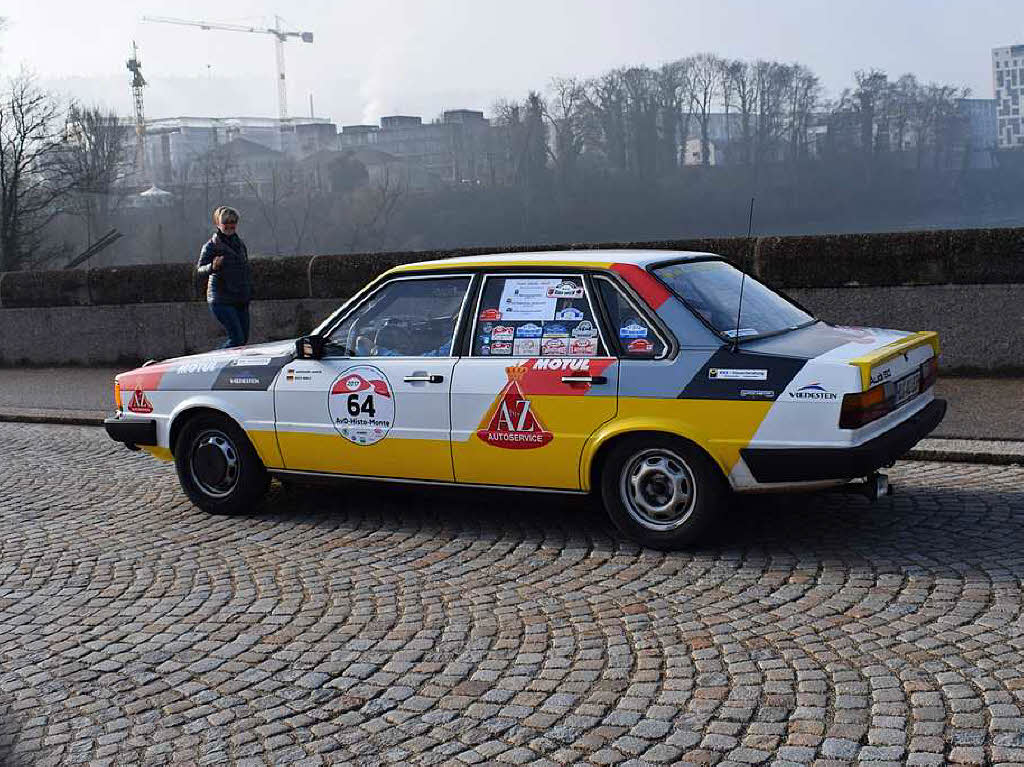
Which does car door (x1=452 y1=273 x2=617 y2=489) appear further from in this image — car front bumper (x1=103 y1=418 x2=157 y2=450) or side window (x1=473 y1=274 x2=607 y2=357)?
car front bumper (x1=103 y1=418 x2=157 y2=450)

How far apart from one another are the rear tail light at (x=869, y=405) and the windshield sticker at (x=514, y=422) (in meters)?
1.47

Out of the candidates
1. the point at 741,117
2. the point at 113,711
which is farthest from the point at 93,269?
the point at 741,117

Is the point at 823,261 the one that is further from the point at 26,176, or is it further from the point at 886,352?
the point at 26,176

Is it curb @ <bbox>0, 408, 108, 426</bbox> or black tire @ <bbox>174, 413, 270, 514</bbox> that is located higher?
black tire @ <bbox>174, 413, 270, 514</bbox>

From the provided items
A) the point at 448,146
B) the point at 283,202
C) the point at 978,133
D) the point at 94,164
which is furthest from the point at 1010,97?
the point at 94,164

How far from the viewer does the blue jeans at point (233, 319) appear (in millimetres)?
12234

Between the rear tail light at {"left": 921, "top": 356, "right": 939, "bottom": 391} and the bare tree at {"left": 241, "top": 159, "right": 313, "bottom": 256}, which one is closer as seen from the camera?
the rear tail light at {"left": 921, "top": 356, "right": 939, "bottom": 391}

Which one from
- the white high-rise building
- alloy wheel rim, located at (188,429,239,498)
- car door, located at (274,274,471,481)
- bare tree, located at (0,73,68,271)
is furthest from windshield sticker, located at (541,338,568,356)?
the white high-rise building

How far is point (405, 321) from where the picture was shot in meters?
6.99

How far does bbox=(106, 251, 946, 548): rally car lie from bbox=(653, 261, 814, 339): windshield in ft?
0.06

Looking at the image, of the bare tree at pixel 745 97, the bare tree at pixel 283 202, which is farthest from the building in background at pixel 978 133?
the bare tree at pixel 283 202

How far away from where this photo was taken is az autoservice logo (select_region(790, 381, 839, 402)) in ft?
18.9

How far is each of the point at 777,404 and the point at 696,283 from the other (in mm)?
1029

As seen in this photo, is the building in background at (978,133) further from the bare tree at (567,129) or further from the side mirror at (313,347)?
the side mirror at (313,347)
